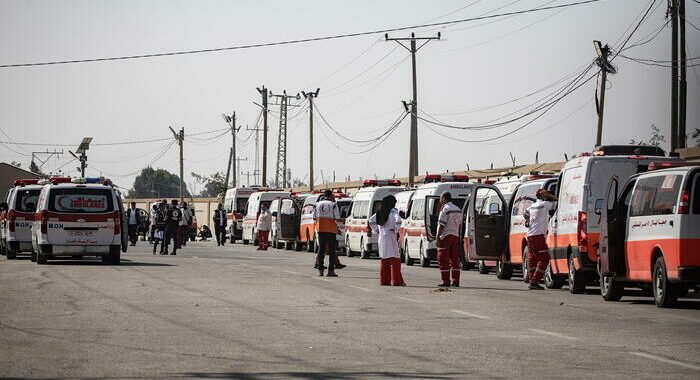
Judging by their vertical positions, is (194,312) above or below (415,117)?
below

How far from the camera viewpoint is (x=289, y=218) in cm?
5325

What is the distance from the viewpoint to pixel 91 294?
2056 cm

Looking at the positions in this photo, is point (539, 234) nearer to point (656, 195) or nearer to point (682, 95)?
point (656, 195)

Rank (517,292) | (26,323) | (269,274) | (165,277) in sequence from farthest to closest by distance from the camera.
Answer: (269,274) → (165,277) → (517,292) → (26,323)

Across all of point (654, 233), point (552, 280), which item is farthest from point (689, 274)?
point (552, 280)

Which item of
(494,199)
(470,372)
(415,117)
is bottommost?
(470,372)

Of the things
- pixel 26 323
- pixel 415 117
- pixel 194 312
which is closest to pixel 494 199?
pixel 194 312

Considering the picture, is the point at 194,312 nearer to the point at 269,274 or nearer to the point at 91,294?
the point at 91,294

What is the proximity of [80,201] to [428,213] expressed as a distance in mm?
9078

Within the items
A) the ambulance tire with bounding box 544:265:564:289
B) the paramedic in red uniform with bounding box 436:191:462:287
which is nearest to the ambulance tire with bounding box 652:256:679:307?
the ambulance tire with bounding box 544:265:564:289

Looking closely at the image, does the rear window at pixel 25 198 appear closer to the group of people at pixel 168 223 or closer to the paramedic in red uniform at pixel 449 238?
the group of people at pixel 168 223

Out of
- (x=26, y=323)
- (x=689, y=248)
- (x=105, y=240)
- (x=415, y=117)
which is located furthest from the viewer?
(x=415, y=117)

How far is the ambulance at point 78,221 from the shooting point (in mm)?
31719

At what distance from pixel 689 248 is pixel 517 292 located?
17.8 ft
